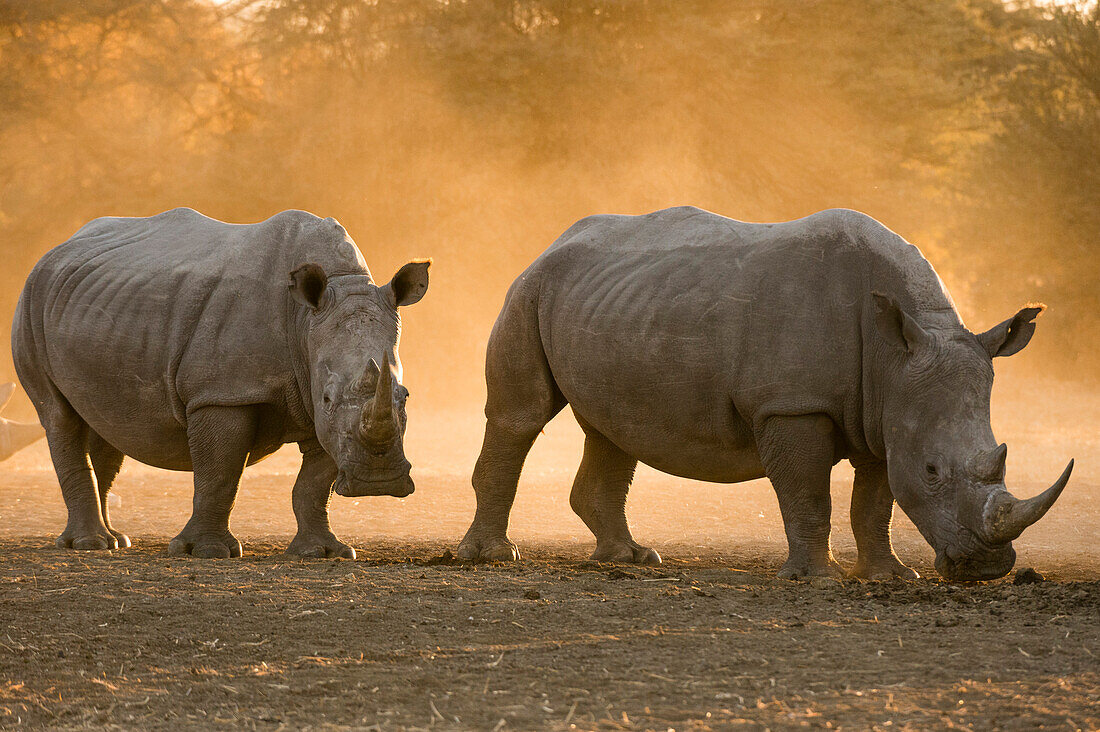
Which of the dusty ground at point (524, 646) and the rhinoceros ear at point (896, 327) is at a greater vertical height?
the rhinoceros ear at point (896, 327)

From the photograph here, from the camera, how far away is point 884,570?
711cm

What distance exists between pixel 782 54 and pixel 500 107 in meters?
5.65

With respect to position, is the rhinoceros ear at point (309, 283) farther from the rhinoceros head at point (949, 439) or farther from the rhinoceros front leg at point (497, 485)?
the rhinoceros head at point (949, 439)

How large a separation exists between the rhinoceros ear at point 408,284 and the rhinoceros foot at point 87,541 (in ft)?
7.94

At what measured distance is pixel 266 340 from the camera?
7.43 meters

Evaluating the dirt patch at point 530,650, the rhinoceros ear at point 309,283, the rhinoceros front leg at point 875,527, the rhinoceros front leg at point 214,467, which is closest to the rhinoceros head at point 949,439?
the dirt patch at point 530,650

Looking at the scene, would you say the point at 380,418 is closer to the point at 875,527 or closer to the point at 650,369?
the point at 650,369

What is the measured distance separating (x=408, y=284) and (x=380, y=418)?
127 centimetres

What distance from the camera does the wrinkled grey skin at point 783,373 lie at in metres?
6.27

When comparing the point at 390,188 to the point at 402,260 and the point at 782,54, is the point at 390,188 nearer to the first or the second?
the point at 402,260

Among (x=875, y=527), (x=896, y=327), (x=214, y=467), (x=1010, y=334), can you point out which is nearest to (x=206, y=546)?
(x=214, y=467)

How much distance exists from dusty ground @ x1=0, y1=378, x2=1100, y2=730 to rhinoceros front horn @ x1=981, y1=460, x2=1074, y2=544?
26 cm

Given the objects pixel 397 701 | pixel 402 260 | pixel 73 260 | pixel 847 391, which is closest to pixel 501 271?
pixel 402 260

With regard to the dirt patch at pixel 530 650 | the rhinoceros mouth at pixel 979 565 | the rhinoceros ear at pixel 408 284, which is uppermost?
the rhinoceros ear at pixel 408 284
